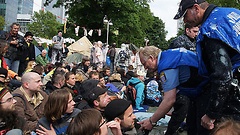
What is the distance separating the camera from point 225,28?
2580 millimetres

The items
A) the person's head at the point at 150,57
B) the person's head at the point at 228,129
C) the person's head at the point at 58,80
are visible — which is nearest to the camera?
the person's head at the point at 228,129

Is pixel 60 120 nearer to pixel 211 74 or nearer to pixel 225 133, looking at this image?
pixel 211 74

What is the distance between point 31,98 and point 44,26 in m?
68.0

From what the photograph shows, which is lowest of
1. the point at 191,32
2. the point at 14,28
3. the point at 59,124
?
the point at 59,124

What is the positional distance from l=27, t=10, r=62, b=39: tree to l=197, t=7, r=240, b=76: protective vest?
65.7m

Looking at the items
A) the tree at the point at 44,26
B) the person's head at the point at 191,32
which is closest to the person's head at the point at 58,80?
the person's head at the point at 191,32

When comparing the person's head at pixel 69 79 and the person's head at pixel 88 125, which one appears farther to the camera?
the person's head at pixel 69 79

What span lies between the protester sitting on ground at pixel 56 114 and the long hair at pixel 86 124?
0.90 m

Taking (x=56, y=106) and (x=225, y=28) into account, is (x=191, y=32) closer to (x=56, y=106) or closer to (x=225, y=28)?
(x=225, y=28)

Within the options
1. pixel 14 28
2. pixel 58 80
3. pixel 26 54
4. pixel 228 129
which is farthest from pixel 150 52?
pixel 26 54

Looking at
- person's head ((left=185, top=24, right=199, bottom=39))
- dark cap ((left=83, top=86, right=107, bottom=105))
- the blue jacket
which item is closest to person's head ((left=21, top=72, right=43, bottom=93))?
dark cap ((left=83, top=86, right=107, bottom=105))

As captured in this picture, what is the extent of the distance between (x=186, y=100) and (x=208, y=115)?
0.80m

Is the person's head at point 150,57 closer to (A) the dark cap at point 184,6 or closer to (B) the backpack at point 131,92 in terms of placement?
(A) the dark cap at point 184,6

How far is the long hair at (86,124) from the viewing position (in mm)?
2809
